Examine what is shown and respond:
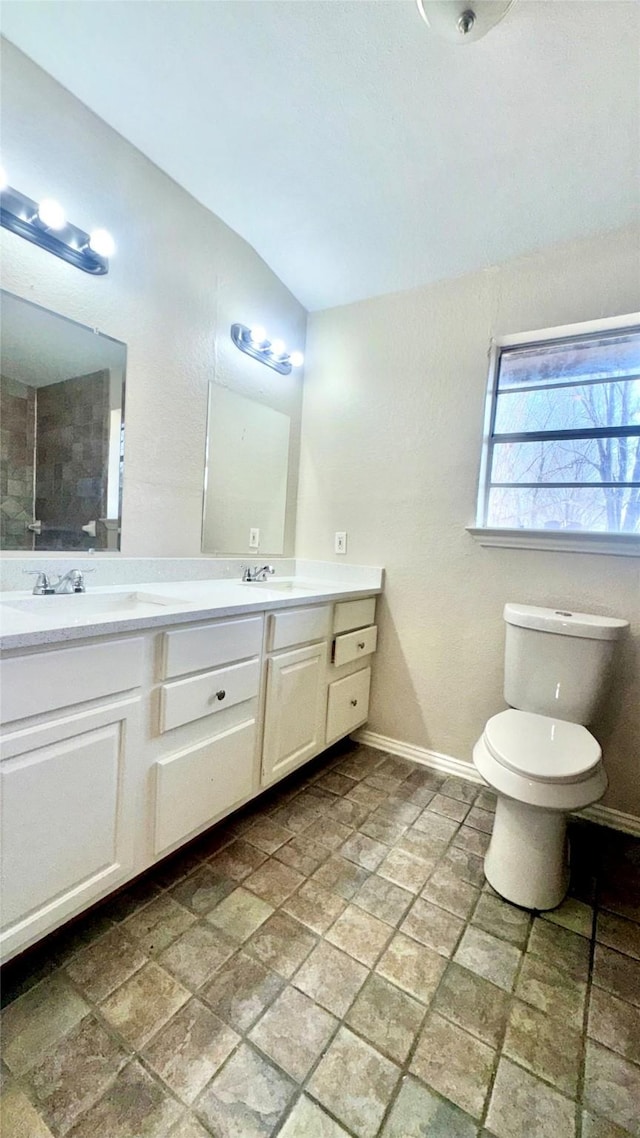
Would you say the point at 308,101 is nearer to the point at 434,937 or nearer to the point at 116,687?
the point at 116,687

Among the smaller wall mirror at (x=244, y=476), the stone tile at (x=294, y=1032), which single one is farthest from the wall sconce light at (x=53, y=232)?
the stone tile at (x=294, y=1032)

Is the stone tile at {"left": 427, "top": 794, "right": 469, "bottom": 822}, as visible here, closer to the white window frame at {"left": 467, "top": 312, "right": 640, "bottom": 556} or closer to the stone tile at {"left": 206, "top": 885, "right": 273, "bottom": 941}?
the stone tile at {"left": 206, "top": 885, "right": 273, "bottom": 941}

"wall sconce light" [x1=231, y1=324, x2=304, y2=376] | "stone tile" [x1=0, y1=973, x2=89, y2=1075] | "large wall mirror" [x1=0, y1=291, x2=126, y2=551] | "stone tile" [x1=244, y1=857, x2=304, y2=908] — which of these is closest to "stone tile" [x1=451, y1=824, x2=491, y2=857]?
"stone tile" [x1=244, y1=857, x2=304, y2=908]

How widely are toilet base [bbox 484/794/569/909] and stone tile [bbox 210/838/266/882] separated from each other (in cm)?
76

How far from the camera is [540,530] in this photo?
1.73 meters

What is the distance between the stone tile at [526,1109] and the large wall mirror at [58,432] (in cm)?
168

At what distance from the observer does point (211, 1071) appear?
832 millimetres

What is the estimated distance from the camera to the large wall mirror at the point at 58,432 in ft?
4.15

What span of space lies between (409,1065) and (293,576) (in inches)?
71.3

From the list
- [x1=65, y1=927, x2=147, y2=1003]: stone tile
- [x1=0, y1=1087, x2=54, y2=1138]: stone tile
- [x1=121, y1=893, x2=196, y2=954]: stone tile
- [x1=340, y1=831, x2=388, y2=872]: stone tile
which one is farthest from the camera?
[x1=340, y1=831, x2=388, y2=872]: stone tile

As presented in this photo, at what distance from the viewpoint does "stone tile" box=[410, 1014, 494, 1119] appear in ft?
2.69

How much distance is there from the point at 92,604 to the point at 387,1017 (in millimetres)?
1296

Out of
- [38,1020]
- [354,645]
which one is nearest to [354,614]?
[354,645]

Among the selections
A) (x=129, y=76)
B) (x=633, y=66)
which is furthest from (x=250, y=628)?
(x=633, y=66)
